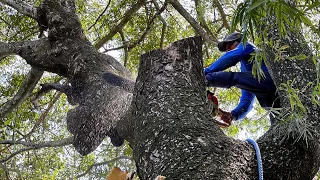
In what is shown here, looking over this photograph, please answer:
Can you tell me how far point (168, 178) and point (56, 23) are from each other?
1.74 m

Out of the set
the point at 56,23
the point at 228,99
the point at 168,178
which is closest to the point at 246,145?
the point at 168,178

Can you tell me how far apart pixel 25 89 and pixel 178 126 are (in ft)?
7.48

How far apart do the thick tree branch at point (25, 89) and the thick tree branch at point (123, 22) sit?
1194 millimetres

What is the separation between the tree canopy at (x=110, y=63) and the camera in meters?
1.54

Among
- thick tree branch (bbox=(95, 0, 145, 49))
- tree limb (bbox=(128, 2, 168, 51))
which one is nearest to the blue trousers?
tree limb (bbox=(128, 2, 168, 51))

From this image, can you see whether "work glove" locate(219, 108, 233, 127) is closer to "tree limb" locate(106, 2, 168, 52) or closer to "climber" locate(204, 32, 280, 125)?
"climber" locate(204, 32, 280, 125)

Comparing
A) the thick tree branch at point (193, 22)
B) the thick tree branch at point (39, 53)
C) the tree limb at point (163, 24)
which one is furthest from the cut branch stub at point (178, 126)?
Result: the tree limb at point (163, 24)

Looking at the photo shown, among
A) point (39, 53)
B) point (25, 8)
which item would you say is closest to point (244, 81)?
point (39, 53)

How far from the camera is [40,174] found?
4.34 metres

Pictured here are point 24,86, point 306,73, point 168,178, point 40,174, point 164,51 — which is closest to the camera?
point 168,178

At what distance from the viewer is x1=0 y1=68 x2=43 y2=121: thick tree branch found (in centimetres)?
332

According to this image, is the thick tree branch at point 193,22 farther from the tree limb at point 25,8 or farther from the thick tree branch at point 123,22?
the tree limb at point 25,8

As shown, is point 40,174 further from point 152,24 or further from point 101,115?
point 101,115

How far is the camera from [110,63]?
2.78m
